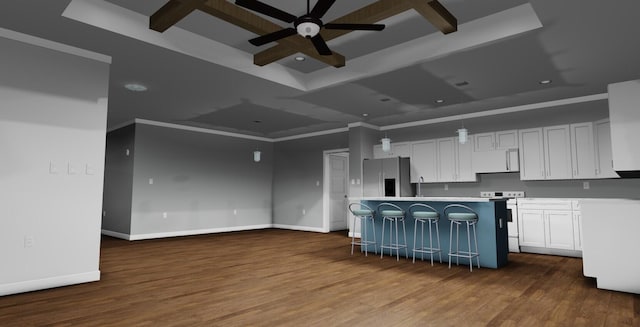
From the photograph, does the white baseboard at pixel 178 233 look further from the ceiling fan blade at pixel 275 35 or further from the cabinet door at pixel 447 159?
the ceiling fan blade at pixel 275 35

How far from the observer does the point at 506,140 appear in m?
6.30

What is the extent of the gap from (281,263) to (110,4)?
348 centimetres

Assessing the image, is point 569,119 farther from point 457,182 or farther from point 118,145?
point 118,145

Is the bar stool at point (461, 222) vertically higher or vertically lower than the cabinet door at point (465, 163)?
lower

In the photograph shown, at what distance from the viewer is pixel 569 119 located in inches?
228

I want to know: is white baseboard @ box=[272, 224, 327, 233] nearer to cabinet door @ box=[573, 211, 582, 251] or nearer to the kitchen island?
the kitchen island

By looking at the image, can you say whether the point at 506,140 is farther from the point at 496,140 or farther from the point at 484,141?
Result: the point at 484,141

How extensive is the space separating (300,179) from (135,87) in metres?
4.80

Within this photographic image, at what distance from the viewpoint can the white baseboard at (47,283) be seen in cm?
334

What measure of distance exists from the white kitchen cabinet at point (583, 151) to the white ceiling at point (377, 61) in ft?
1.79

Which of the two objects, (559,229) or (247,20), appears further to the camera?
(559,229)

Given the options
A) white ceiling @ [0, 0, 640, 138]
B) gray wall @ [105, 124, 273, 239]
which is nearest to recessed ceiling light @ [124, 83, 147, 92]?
white ceiling @ [0, 0, 640, 138]

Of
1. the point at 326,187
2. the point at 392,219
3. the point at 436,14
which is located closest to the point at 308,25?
the point at 436,14

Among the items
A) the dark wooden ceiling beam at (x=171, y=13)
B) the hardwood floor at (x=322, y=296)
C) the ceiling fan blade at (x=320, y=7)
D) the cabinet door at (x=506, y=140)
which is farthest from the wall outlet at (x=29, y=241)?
the cabinet door at (x=506, y=140)
